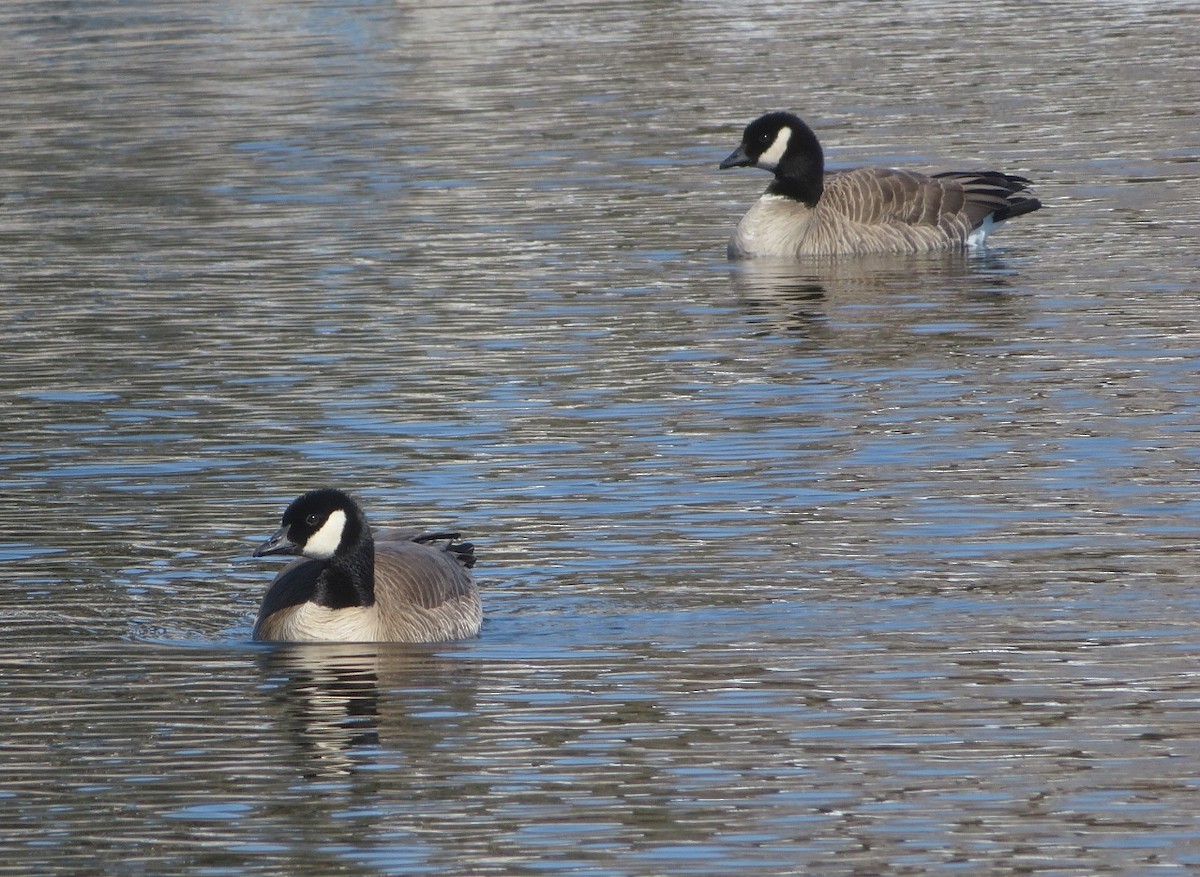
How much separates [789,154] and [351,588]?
13.4 m

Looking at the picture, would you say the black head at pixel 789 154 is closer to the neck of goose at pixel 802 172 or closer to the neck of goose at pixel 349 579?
the neck of goose at pixel 802 172

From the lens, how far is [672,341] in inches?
781

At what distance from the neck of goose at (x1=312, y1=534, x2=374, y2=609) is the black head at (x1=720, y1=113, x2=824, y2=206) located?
12.9 meters

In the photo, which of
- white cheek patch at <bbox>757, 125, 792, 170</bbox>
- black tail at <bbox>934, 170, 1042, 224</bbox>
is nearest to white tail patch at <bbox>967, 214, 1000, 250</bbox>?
black tail at <bbox>934, 170, 1042, 224</bbox>

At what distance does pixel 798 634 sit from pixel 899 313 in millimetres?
9364

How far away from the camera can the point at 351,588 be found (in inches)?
488

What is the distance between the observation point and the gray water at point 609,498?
380 inches

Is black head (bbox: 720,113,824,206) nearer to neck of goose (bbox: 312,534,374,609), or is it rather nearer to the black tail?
the black tail

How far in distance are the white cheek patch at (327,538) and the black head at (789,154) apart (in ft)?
42.9

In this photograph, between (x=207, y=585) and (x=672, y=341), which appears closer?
(x=207, y=585)

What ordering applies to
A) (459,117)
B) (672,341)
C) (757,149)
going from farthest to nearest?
(459,117)
(757,149)
(672,341)

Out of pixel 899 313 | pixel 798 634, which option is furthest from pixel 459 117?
pixel 798 634

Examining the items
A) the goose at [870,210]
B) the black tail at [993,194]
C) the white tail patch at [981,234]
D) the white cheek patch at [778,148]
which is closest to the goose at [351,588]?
the goose at [870,210]

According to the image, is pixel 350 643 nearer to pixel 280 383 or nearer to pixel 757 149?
pixel 280 383
